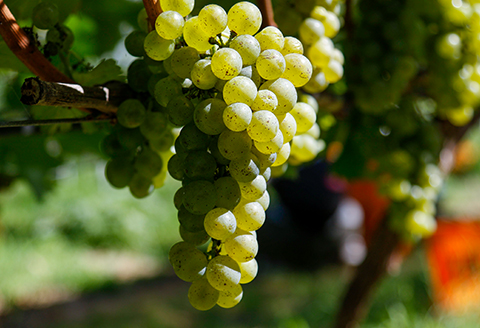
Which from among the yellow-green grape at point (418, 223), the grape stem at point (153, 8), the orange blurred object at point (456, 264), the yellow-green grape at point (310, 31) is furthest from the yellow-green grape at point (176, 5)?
the orange blurred object at point (456, 264)

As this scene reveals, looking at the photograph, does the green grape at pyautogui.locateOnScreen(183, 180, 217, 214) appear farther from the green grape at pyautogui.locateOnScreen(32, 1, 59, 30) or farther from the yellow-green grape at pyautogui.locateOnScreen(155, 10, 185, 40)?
the green grape at pyautogui.locateOnScreen(32, 1, 59, 30)

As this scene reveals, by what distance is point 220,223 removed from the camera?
1.08ft

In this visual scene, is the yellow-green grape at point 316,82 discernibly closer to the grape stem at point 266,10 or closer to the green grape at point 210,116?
the grape stem at point 266,10

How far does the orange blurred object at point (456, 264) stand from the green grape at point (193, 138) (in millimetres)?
2165

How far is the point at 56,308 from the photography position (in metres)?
2.36

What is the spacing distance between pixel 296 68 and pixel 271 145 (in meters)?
0.08

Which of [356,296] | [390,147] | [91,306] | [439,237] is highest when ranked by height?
[390,147]

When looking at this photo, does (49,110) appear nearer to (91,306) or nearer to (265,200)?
(265,200)

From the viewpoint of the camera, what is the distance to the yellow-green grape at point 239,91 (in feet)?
1.08

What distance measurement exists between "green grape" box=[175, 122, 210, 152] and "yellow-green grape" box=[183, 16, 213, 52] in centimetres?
7

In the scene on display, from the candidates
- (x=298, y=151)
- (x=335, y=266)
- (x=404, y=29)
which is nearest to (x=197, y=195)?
(x=298, y=151)

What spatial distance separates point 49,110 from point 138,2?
452mm

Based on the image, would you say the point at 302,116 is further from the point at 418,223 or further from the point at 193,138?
the point at 418,223

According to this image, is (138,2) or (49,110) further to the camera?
(138,2)
